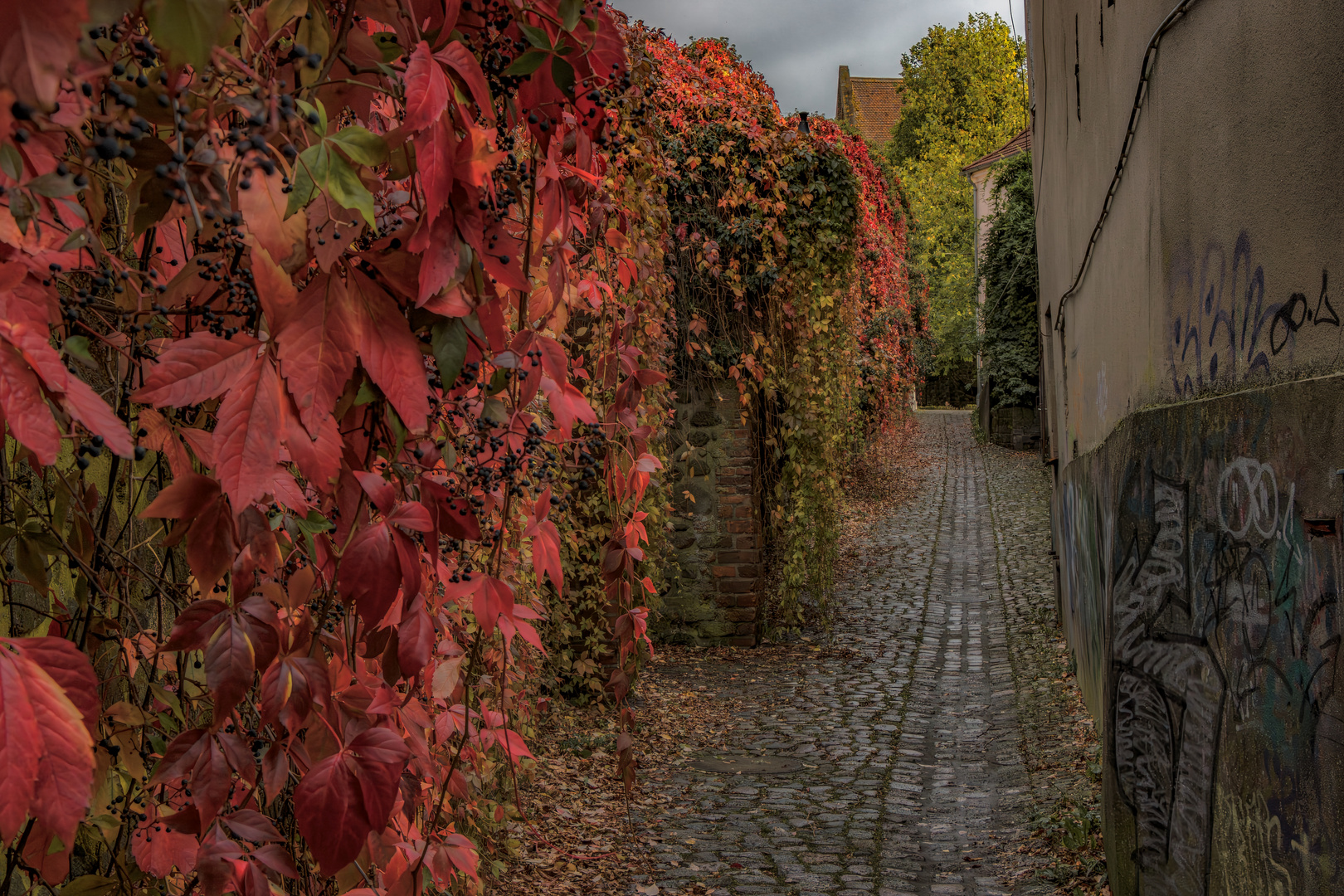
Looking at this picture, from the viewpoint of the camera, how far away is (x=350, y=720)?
152cm

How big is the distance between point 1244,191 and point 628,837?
14.1 feet

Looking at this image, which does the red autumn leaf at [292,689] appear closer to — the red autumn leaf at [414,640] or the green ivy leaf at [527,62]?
the red autumn leaf at [414,640]

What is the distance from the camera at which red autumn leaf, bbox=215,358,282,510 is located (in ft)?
3.43

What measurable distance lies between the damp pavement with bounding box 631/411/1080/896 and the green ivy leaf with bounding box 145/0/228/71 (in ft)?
16.4

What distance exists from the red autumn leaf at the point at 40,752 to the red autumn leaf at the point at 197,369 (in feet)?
0.89

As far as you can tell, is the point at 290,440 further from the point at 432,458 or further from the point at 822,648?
the point at 822,648

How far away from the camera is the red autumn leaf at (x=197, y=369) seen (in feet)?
3.58

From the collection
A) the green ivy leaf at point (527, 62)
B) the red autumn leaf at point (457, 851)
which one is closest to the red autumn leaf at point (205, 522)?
the green ivy leaf at point (527, 62)

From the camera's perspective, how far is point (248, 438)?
1061 millimetres

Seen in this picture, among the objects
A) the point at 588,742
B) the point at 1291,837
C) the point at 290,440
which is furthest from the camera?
the point at 588,742

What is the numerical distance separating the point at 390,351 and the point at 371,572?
0.27 meters

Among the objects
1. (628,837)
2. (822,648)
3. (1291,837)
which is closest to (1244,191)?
(1291,837)

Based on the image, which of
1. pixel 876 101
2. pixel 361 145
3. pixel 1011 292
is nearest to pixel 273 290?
pixel 361 145

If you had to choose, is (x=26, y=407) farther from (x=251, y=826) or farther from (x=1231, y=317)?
(x=1231, y=317)
